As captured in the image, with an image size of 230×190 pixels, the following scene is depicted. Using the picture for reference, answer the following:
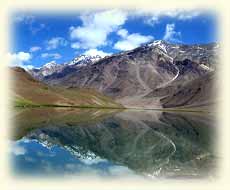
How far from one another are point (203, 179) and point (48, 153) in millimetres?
19740

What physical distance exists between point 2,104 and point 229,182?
103 m

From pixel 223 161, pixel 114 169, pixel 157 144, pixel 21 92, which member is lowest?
pixel 114 169

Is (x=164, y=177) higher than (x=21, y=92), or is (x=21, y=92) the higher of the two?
(x=21, y=92)

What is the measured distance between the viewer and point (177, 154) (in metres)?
51.7

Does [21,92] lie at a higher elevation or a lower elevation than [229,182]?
higher

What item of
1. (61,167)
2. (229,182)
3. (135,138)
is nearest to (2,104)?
(135,138)

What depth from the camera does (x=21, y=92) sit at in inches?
7692

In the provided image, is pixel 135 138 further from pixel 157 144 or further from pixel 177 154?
pixel 177 154

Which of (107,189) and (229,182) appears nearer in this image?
(107,189)

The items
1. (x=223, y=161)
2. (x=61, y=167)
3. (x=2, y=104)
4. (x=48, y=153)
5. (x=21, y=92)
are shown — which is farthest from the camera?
(x=21, y=92)

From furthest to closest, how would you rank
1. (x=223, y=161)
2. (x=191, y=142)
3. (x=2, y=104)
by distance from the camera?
(x=2, y=104)
(x=191, y=142)
(x=223, y=161)

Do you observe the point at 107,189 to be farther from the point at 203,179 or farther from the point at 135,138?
the point at 135,138

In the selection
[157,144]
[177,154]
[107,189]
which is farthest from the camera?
[157,144]

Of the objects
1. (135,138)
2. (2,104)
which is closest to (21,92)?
(2,104)
